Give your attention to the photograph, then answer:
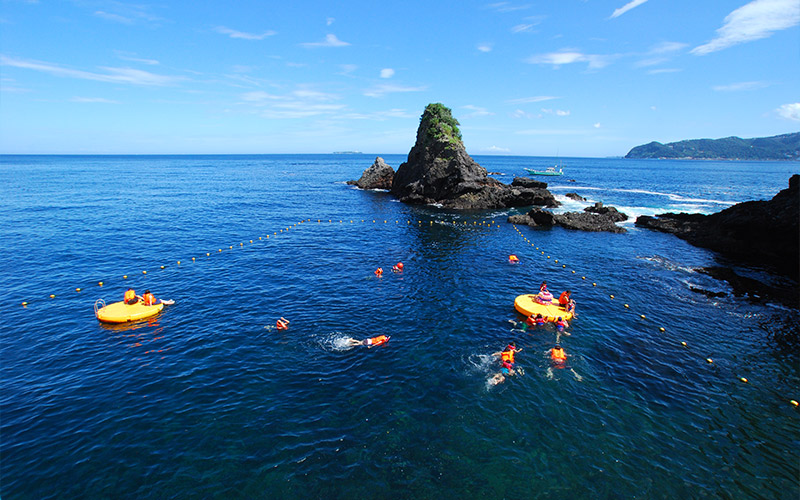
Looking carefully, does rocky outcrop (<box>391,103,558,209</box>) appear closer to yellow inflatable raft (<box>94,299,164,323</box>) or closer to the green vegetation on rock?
the green vegetation on rock

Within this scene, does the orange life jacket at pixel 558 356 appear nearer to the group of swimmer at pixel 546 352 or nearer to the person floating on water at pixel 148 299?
the group of swimmer at pixel 546 352

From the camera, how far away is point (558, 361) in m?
22.6

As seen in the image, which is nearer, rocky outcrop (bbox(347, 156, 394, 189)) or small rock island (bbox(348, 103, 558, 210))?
small rock island (bbox(348, 103, 558, 210))

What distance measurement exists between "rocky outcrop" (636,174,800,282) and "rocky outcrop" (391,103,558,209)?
106ft

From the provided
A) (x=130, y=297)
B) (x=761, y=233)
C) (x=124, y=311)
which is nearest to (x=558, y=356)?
(x=124, y=311)

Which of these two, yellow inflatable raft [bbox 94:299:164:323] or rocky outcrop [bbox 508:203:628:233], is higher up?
rocky outcrop [bbox 508:203:628:233]

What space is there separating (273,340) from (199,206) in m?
62.0

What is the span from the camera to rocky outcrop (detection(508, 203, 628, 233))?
57438 mm

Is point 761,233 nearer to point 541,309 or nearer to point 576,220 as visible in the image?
point 576,220

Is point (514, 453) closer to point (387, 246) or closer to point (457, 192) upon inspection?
point (387, 246)

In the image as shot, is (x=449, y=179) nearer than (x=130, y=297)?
No

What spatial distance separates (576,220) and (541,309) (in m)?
38.3

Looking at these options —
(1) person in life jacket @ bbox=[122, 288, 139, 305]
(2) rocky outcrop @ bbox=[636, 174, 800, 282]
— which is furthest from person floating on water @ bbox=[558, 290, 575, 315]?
(1) person in life jacket @ bbox=[122, 288, 139, 305]

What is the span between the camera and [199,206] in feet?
248
